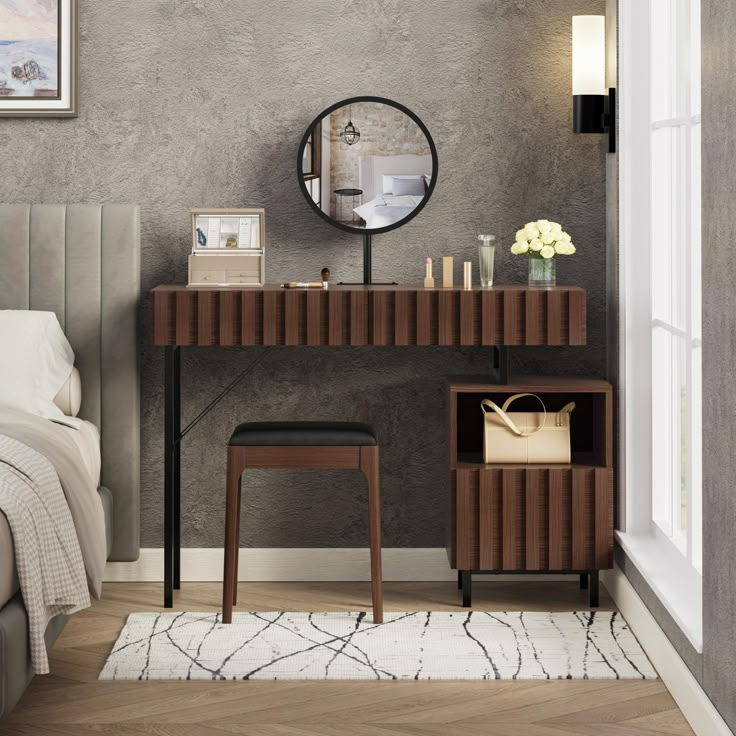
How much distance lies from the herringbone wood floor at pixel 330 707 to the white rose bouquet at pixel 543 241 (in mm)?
1331

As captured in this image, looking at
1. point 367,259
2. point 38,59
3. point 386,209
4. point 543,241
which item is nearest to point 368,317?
point 367,259

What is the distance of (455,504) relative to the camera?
3.22 meters

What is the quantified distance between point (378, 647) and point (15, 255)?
1765 millimetres

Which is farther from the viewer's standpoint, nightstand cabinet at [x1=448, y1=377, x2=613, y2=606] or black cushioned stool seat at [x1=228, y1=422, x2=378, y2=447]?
nightstand cabinet at [x1=448, y1=377, x2=613, y2=606]

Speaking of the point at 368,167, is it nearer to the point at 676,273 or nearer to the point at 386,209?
the point at 386,209

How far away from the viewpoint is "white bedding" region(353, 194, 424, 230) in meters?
3.51

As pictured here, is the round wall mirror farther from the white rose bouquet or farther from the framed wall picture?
the framed wall picture

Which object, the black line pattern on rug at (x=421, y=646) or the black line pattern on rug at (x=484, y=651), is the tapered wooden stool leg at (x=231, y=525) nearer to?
the black line pattern on rug at (x=421, y=646)

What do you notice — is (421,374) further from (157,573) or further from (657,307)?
(157,573)

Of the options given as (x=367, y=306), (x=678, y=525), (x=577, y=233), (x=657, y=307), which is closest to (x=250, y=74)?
(x=367, y=306)

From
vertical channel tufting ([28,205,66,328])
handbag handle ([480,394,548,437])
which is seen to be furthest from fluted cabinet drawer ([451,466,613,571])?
vertical channel tufting ([28,205,66,328])

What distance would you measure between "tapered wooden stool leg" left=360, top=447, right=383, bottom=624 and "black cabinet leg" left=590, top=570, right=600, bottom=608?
690 millimetres

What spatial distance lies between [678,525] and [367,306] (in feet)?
3.68

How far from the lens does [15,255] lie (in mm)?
3445
